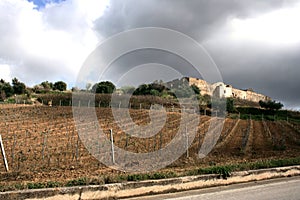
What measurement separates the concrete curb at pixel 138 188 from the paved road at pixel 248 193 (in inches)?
8.1

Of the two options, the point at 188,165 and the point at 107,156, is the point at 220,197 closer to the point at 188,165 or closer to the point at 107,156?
the point at 188,165

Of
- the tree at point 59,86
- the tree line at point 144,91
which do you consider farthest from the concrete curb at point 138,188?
the tree at point 59,86

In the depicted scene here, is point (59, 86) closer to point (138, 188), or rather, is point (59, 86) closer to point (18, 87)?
point (18, 87)

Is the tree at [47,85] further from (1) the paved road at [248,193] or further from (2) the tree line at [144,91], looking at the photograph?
(1) the paved road at [248,193]

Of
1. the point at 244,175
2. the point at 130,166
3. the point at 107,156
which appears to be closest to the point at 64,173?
the point at 130,166

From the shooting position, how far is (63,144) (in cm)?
1310

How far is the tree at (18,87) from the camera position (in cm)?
5116

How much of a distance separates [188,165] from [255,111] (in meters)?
43.7

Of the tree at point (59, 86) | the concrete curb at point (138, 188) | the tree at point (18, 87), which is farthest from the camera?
the tree at point (59, 86)

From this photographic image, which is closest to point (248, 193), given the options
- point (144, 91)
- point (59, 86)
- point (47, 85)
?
point (144, 91)

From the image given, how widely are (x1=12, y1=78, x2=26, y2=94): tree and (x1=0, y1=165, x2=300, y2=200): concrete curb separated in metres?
50.7

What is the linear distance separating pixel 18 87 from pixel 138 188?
51.2 meters

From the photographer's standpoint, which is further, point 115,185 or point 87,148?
point 87,148

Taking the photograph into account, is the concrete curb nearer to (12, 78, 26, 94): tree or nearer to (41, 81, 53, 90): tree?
(12, 78, 26, 94): tree
